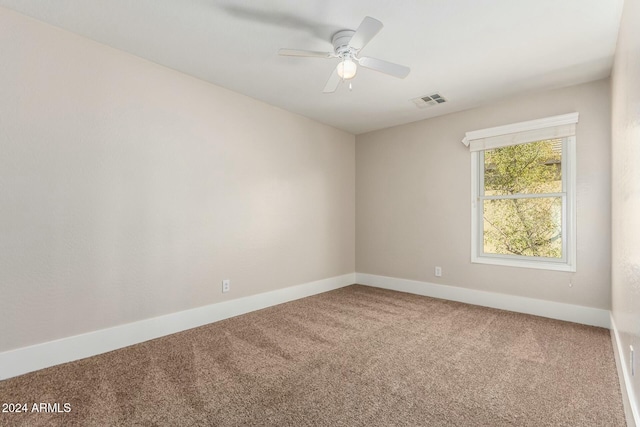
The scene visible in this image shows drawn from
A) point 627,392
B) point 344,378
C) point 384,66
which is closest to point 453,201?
point 384,66

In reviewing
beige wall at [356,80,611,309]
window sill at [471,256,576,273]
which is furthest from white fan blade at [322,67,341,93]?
window sill at [471,256,576,273]

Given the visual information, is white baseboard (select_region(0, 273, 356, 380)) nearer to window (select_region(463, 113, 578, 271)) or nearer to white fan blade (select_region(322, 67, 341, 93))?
white fan blade (select_region(322, 67, 341, 93))

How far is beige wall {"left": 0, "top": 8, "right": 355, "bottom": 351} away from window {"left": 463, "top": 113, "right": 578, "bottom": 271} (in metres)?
2.47

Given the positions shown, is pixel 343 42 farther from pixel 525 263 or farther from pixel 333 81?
pixel 525 263

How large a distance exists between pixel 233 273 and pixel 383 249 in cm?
238

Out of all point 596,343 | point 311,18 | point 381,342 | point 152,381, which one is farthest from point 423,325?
point 311,18

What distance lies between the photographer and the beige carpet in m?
1.71

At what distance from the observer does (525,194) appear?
3.64m

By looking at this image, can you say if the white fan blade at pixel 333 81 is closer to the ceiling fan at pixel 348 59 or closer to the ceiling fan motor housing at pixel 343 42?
the ceiling fan at pixel 348 59

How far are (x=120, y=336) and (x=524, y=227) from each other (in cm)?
429

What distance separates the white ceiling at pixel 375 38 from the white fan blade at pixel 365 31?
0.21 metres

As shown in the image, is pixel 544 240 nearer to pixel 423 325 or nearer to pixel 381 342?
pixel 423 325

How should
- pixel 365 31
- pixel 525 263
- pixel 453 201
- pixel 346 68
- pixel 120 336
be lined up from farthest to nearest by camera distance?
pixel 453 201 → pixel 525 263 → pixel 120 336 → pixel 346 68 → pixel 365 31

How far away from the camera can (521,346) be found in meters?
2.65
